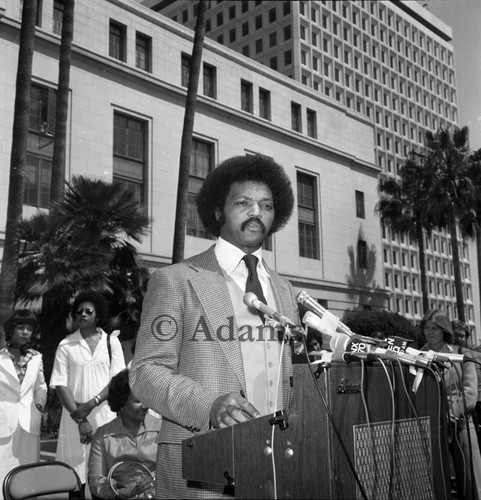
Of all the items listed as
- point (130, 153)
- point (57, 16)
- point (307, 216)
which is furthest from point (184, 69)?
point (307, 216)

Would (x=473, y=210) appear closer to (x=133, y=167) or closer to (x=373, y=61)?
(x=133, y=167)

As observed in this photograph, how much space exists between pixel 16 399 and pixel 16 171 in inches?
337

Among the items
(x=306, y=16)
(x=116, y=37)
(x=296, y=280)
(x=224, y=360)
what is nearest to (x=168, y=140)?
(x=116, y=37)

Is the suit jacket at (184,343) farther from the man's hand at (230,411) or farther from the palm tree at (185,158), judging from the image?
the palm tree at (185,158)

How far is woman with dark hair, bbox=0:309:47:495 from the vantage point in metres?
6.00

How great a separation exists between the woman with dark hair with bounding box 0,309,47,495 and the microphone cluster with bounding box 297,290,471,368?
4.59 meters

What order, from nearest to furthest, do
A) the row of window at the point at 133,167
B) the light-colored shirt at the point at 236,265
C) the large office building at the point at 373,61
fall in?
the light-colored shirt at the point at 236,265 < the row of window at the point at 133,167 < the large office building at the point at 373,61

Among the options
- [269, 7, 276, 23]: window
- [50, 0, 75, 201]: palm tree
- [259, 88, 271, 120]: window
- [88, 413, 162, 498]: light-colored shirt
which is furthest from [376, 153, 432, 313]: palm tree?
[88, 413, 162, 498]: light-colored shirt

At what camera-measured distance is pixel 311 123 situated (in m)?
34.3

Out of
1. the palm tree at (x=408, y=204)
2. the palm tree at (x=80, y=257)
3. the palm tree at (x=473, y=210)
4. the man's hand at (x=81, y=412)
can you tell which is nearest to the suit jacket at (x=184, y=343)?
the man's hand at (x=81, y=412)

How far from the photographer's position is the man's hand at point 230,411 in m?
1.98

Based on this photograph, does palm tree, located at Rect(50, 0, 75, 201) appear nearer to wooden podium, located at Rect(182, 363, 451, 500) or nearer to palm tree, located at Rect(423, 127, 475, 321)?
wooden podium, located at Rect(182, 363, 451, 500)

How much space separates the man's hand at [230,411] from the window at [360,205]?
34395 millimetres

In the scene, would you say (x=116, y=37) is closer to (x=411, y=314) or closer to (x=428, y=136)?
(x=428, y=136)
